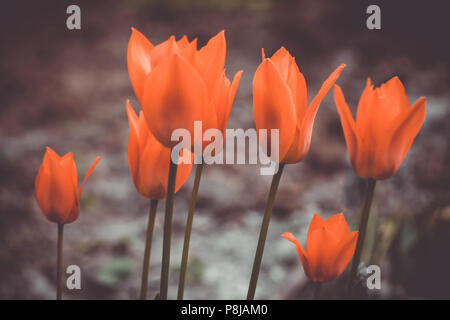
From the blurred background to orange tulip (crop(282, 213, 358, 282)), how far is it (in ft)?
0.50

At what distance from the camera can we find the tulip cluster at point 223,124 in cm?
28

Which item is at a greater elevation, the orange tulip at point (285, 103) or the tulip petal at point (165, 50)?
the tulip petal at point (165, 50)

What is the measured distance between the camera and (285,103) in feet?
0.97

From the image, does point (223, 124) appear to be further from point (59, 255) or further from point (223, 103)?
point (59, 255)

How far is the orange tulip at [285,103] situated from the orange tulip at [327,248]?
0.06 m

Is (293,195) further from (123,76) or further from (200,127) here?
(123,76)

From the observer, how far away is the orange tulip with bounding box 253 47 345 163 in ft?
0.97

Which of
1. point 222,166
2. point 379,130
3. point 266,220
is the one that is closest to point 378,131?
point 379,130

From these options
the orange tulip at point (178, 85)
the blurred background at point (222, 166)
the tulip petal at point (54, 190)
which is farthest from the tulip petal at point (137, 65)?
the blurred background at point (222, 166)

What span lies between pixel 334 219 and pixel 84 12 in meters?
2.66

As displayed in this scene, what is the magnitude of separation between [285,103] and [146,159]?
0.11 meters

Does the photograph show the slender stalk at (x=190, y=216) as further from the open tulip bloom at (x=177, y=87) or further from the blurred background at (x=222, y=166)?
the blurred background at (x=222, y=166)

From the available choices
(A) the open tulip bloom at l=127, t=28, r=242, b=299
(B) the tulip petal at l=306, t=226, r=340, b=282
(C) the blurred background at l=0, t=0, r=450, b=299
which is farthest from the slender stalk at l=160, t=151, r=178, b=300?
(C) the blurred background at l=0, t=0, r=450, b=299

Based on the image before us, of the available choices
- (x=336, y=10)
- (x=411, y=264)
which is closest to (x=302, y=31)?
(x=336, y=10)
